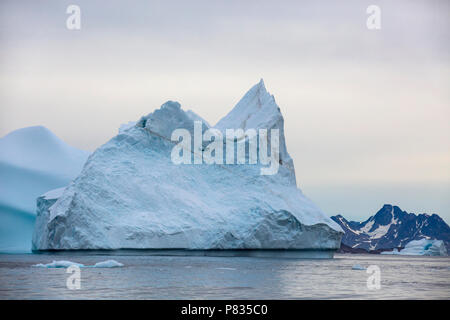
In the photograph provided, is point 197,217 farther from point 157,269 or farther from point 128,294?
point 128,294

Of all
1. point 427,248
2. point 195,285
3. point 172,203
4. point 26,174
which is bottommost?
point 427,248

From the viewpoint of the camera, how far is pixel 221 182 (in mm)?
29703

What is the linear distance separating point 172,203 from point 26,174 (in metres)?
14.9

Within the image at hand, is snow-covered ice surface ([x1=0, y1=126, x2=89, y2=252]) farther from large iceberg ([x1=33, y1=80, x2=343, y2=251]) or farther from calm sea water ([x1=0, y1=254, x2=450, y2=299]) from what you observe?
calm sea water ([x1=0, y1=254, x2=450, y2=299])

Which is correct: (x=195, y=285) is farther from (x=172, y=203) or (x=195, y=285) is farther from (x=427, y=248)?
(x=427, y=248)

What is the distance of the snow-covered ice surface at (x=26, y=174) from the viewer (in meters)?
37.3

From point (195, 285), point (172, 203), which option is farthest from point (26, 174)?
point (195, 285)

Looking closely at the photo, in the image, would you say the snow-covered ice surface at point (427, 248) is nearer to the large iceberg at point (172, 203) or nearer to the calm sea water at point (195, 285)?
the large iceberg at point (172, 203)

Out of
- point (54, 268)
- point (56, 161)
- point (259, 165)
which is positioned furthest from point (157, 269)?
point (56, 161)

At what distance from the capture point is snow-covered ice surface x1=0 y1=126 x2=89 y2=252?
1468 inches

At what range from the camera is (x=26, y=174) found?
127 feet

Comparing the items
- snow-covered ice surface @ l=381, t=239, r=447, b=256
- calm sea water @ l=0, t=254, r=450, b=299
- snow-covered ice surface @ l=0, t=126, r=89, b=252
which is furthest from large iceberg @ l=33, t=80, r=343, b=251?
snow-covered ice surface @ l=381, t=239, r=447, b=256

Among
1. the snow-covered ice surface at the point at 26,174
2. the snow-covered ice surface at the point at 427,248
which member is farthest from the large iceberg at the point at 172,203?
the snow-covered ice surface at the point at 427,248

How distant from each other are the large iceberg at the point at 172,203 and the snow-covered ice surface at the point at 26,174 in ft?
22.7
